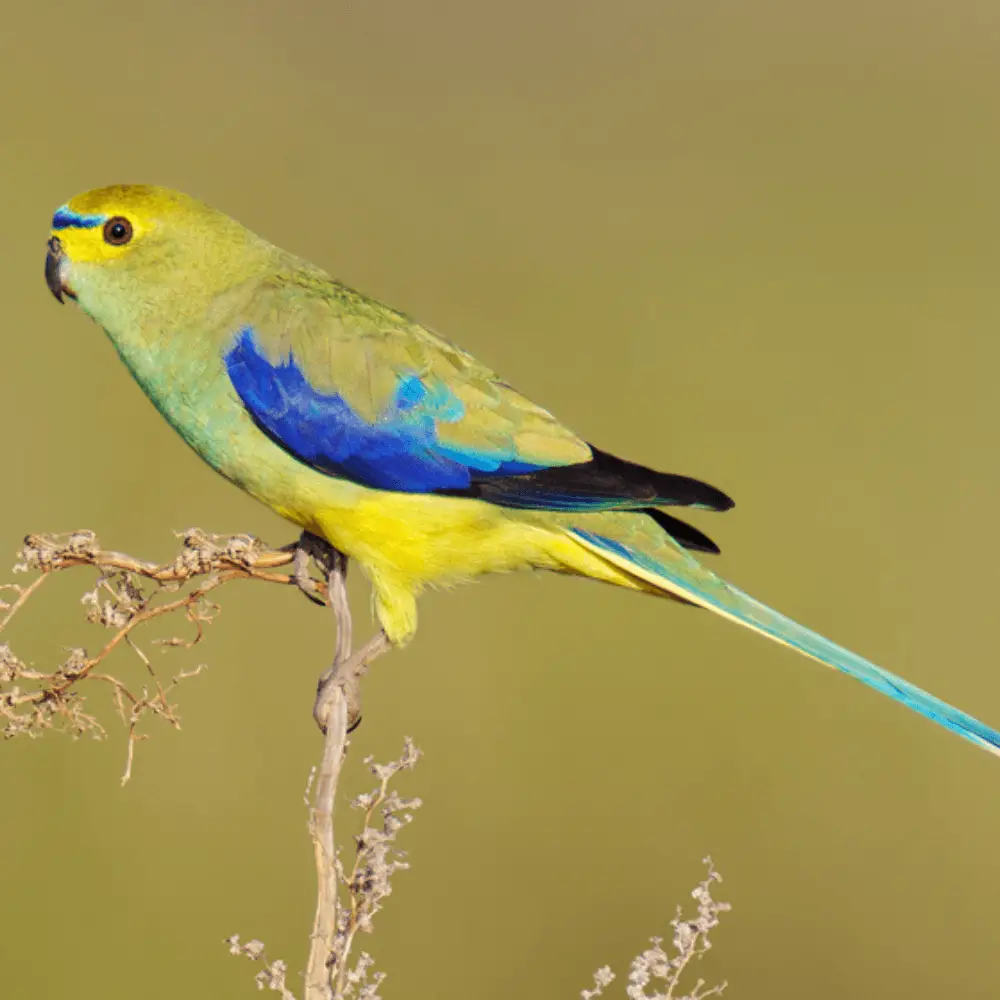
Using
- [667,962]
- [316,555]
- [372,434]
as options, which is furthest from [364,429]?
[667,962]

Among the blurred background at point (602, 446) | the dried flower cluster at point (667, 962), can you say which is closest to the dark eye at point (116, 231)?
the blurred background at point (602, 446)

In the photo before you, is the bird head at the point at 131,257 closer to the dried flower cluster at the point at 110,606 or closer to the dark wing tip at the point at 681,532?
the dried flower cluster at the point at 110,606

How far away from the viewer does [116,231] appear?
4.80 meters

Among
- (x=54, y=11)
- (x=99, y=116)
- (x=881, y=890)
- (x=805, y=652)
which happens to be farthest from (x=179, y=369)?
(x=54, y=11)

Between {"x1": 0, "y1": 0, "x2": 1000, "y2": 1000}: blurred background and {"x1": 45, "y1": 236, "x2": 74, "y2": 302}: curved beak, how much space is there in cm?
241

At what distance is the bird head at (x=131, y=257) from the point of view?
4.77m

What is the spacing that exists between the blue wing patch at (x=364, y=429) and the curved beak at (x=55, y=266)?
718mm

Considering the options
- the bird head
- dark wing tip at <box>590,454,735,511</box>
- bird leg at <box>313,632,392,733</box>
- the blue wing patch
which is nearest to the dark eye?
the bird head

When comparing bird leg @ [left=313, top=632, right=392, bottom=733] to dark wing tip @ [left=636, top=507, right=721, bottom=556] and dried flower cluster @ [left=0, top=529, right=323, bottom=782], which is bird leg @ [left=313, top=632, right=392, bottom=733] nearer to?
dried flower cluster @ [left=0, top=529, right=323, bottom=782]

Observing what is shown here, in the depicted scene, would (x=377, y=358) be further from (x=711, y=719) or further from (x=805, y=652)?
(x=711, y=719)

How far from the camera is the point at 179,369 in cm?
463

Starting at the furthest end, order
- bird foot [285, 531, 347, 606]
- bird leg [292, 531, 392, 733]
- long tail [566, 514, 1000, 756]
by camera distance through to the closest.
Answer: bird foot [285, 531, 347, 606]
long tail [566, 514, 1000, 756]
bird leg [292, 531, 392, 733]

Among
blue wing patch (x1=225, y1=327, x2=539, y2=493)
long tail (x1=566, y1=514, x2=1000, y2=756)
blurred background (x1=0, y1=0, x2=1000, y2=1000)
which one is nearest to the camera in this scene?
long tail (x1=566, y1=514, x2=1000, y2=756)

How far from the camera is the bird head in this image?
477 centimetres
